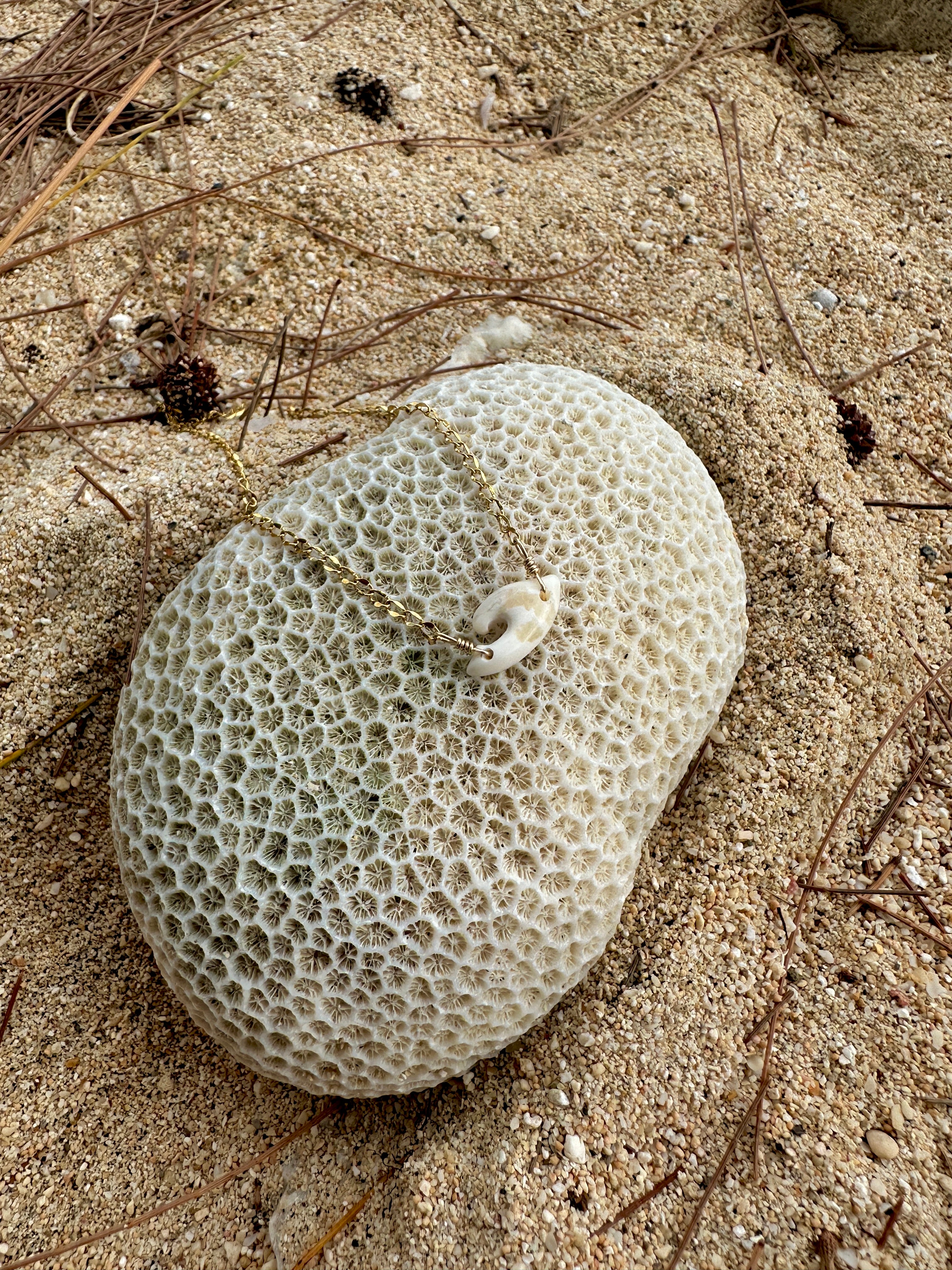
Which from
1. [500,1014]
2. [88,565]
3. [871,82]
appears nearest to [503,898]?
[500,1014]

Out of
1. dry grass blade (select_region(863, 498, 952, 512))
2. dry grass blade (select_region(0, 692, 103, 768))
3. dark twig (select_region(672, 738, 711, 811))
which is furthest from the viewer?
dry grass blade (select_region(863, 498, 952, 512))

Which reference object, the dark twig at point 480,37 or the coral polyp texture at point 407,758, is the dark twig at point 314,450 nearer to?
the coral polyp texture at point 407,758

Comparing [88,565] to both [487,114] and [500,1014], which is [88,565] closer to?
[500,1014]

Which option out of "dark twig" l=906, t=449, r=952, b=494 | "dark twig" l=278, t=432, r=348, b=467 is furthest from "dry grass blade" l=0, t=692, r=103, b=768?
"dark twig" l=906, t=449, r=952, b=494

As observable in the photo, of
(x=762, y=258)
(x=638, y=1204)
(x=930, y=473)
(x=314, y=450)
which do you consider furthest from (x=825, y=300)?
(x=638, y=1204)

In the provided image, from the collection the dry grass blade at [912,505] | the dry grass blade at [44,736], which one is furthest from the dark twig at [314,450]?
the dry grass blade at [912,505]

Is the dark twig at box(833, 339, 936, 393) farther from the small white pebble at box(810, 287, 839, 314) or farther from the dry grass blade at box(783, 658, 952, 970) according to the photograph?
the dry grass blade at box(783, 658, 952, 970)
